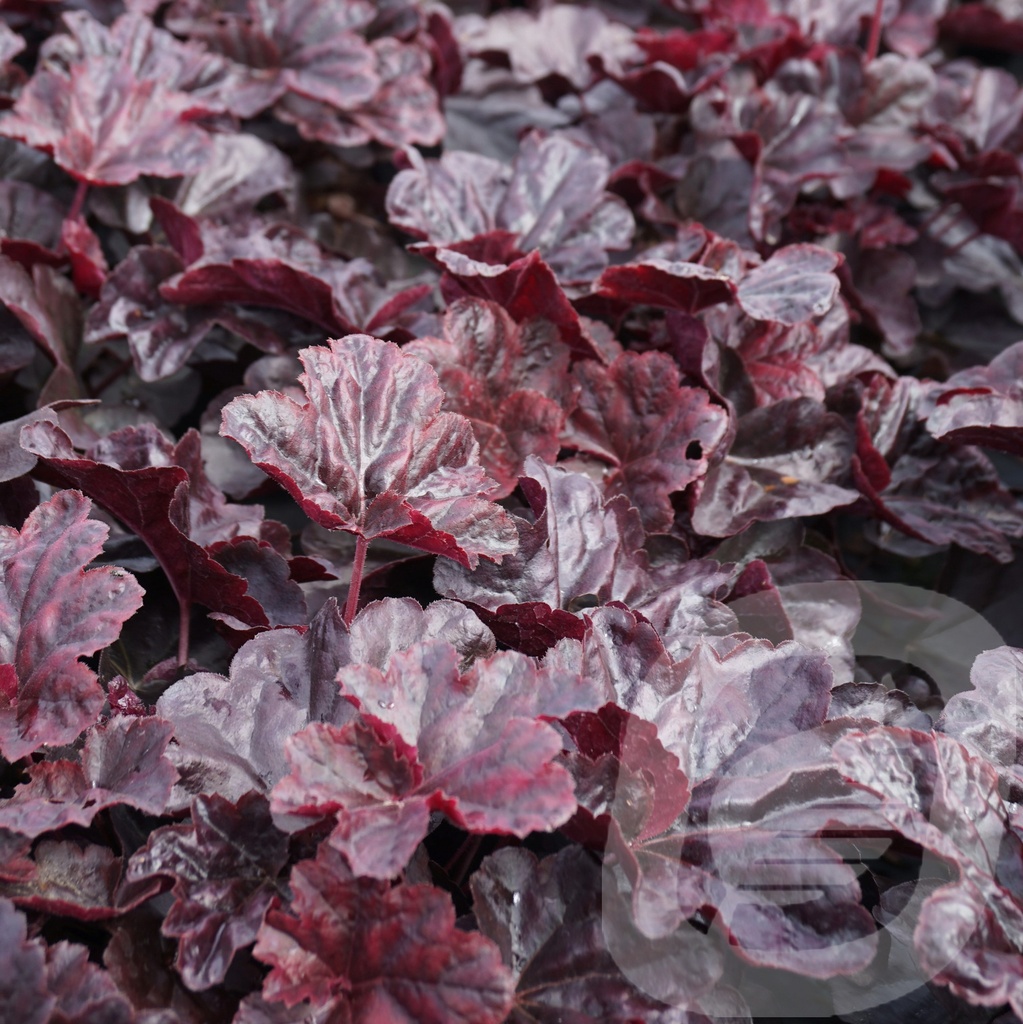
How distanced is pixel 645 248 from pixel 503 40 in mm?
489

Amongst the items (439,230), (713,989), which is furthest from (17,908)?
(439,230)

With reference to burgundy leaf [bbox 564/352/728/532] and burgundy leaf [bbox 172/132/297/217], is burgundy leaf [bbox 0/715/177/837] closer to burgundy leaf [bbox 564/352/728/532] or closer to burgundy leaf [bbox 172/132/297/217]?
burgundy leaf [bbox 564/352/728/532]

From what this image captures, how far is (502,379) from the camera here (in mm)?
1010

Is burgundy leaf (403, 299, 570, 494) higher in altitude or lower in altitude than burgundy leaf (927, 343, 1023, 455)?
lower

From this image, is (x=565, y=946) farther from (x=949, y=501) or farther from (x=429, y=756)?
(x=949, y=501)

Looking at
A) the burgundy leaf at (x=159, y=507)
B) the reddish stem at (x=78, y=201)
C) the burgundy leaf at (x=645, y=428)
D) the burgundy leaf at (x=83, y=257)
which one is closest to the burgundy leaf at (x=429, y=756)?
the burgundy leaf at (x=159, y=507)

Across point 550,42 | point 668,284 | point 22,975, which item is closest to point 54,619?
Result: point 22,975

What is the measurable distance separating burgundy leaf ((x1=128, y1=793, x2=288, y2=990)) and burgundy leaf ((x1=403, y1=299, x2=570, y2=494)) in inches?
14.9

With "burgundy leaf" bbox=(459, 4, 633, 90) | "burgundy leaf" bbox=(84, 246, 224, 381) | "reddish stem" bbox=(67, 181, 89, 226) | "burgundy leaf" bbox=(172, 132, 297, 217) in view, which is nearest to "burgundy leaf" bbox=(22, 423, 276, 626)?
"burgundy leaf" bbox=(84, 246, 224, 381)

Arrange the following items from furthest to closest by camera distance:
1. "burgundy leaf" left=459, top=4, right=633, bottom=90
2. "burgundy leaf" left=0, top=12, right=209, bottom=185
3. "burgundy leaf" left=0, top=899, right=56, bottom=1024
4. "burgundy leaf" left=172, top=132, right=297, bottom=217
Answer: "burgundy leaf" left=459, top=4, right=633, bottom=90, "burgundy leaf" left=172, top=132, right=297, bottom=217, "burgundy leaf" left=0, top=12, right=209, bottom=185, "burgundy leaf" left=0, top=899, right=56, bottom=1024

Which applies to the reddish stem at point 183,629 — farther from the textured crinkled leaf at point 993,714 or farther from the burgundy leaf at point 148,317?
the textured crinkled leaf at point 993,714

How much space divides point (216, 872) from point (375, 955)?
13 centimetres

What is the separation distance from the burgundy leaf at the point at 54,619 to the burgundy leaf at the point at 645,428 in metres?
0.46

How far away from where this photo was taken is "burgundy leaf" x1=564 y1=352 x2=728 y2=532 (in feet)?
3.23
